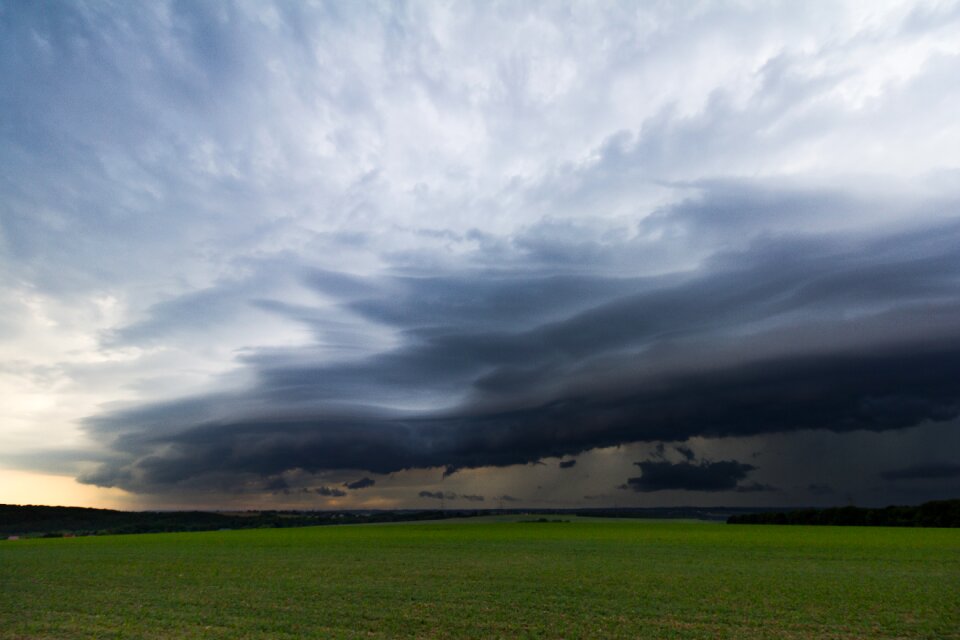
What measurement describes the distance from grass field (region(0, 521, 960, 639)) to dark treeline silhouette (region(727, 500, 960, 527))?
116894 mm

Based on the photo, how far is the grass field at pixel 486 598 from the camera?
22.6 metres

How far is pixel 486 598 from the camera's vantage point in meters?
28.9

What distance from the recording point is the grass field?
2261 cm

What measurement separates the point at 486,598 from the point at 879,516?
163510 millimetres

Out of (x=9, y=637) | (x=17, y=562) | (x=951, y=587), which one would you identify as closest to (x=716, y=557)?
(x=951, y=587)

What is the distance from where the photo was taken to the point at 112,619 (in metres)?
24.8

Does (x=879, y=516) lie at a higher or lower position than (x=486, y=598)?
lower

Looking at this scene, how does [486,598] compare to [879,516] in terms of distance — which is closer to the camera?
[486,598]

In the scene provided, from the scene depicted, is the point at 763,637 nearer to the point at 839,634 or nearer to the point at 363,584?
the point at 839,634

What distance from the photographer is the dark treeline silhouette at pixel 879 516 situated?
142875 millimetres

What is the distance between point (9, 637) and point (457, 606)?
1623 centimetres

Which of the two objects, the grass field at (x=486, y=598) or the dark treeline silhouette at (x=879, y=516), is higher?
the grass field at (x=486, y=598)

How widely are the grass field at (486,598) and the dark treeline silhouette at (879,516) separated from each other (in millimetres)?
116894

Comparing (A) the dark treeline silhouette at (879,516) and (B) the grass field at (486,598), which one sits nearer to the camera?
(B) the grass field at (486,598)
